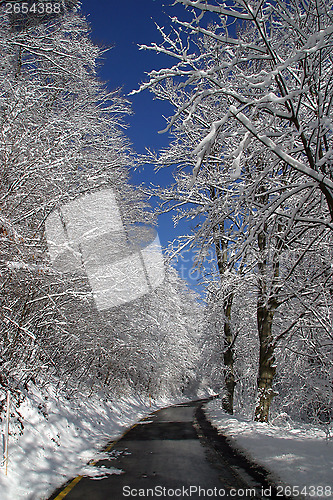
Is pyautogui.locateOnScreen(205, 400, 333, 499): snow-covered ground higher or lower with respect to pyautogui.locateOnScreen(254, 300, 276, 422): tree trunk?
lower

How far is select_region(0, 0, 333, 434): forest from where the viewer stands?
373cm

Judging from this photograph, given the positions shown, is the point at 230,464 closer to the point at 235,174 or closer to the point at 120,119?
the point at 235,174

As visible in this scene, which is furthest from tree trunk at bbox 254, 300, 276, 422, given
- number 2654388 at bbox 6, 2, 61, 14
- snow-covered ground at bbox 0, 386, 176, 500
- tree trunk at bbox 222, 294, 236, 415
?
number 2654388 at bbox 6, 2, 61, 14

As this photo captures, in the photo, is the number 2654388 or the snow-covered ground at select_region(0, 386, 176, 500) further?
the number 2654388

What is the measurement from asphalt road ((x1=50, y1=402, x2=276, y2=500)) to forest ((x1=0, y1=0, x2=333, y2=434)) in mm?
2200

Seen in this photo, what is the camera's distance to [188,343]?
129 feet

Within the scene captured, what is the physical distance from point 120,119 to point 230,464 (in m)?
12.1

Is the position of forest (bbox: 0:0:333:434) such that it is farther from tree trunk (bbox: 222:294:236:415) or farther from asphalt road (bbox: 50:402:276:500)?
asphalt road (bbox: 50:402:276:500)

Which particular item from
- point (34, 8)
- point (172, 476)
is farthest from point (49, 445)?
point (34, 8)

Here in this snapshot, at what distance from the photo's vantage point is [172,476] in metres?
5.65

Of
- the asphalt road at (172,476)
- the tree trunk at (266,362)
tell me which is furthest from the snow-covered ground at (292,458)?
the tree trunk at (266,362)

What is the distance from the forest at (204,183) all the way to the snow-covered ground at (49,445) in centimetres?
64

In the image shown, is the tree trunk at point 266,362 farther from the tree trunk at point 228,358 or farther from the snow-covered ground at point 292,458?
the tree trunk at point 228,358

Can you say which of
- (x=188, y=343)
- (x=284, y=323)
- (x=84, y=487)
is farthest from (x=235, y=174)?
(x=188, y=343)
